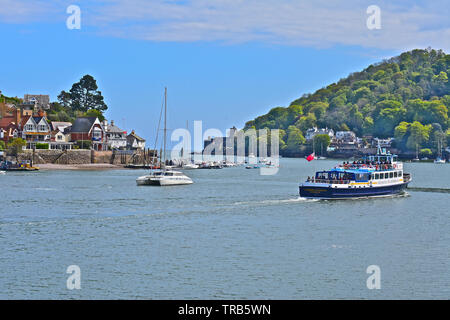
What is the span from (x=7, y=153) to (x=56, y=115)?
4855 centimetres

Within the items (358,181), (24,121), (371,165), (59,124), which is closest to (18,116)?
(24,121)

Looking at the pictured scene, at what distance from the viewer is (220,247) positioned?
44750 millimetres

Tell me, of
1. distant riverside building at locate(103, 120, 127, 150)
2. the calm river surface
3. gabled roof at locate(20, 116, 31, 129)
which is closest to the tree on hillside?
distant riverside building at locate(103, 120, 127, 150)

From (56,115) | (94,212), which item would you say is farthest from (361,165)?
(56,115)

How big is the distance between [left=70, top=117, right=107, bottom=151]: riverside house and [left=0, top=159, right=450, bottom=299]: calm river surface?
303 feet

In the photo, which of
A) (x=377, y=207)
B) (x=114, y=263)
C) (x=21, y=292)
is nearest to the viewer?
(x=21, y=292)

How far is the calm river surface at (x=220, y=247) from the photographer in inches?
1350

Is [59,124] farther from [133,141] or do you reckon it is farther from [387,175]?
[387,175]

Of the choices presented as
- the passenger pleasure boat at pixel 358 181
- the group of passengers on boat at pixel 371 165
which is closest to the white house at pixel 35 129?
the group of passengers on boat at pixel 371 165

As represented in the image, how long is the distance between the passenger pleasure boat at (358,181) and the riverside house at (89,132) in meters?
99.6

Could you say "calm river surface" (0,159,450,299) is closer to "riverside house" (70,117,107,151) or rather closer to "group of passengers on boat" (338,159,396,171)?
"group of passengers on boat" (338,159,396,171)

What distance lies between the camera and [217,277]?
119 ft

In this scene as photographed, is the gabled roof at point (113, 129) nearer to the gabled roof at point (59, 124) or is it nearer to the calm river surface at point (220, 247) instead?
the gabled roof at point (59, 124)
